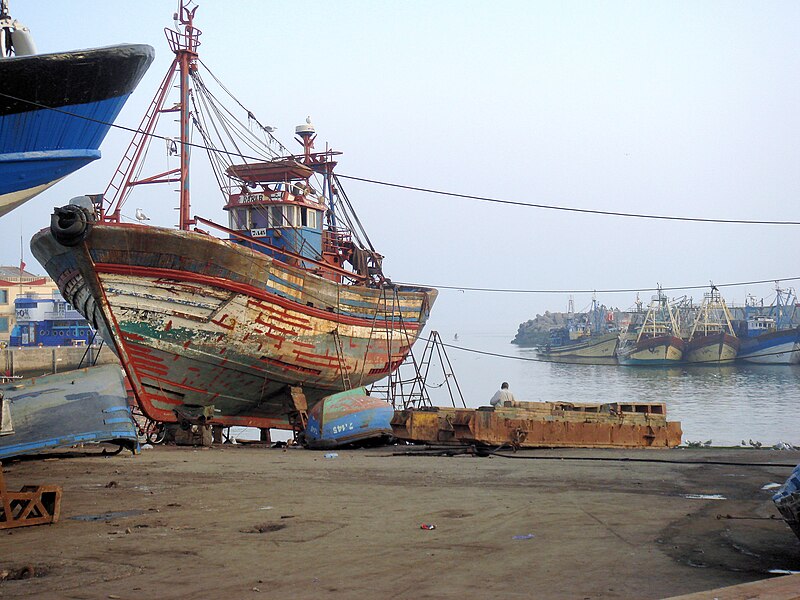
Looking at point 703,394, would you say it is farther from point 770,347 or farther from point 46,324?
point 46,324

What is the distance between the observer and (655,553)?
5.75 meters

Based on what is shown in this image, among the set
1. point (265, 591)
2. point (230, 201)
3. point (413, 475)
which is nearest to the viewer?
point (265, 591)

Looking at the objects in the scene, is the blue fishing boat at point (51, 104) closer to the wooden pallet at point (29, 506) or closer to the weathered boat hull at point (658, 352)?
the wooden pallet at point (29, 506)

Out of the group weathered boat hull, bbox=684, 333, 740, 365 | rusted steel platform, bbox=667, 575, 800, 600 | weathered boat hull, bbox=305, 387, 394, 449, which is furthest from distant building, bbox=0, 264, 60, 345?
rusted steel platform, bbox=667, 575, 800, 600

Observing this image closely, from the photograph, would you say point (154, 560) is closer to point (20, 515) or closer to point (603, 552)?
point (20, 515)

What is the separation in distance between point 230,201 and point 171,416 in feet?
24.8

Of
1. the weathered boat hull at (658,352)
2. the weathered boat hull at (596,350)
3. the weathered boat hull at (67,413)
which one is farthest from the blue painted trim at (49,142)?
the weathered boat hull at (596,350)

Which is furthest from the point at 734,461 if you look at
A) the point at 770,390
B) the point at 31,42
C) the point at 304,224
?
the point at 770,390

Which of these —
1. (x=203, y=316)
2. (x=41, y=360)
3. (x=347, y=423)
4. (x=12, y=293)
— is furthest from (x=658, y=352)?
(x=347, y=423)

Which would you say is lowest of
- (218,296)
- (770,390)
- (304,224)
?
(770,390)

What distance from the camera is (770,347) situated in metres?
71.6

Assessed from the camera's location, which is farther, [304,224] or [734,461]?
[304,224]

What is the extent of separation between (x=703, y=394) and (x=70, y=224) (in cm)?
3958

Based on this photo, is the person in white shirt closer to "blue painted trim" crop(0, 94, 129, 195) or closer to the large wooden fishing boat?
the large wooden fishing boat
